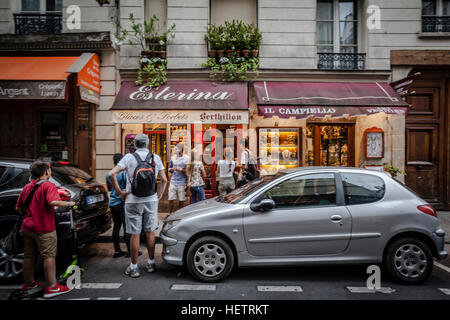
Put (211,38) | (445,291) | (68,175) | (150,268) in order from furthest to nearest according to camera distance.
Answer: (211,38) → (68,175) → (150,268) → (445,291)

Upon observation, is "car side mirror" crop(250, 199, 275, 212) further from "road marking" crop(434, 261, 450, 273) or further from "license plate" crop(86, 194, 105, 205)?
"road marking" crop(434, 261, 450, 273)

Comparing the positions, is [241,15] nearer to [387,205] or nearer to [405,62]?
[405,62]

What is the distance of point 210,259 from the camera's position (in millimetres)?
3998

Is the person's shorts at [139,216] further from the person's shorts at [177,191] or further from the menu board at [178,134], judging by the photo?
the menu board at [178,134]

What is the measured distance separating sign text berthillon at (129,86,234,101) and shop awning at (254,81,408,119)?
3.64 ft

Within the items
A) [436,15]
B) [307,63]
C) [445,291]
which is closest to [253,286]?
[445,291]

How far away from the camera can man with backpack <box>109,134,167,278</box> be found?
13.7 feet

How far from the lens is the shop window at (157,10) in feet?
30.0

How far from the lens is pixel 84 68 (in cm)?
775

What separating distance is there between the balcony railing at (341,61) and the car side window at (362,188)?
608 cm

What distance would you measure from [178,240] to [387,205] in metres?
→ 3.15

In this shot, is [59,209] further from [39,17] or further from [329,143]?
[329,143]

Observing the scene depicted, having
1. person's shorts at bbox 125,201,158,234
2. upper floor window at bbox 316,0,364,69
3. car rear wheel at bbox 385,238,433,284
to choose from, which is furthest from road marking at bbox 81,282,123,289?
upper floor window at bbox 316,0,364,69

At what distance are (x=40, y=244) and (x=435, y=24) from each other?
481 inches
